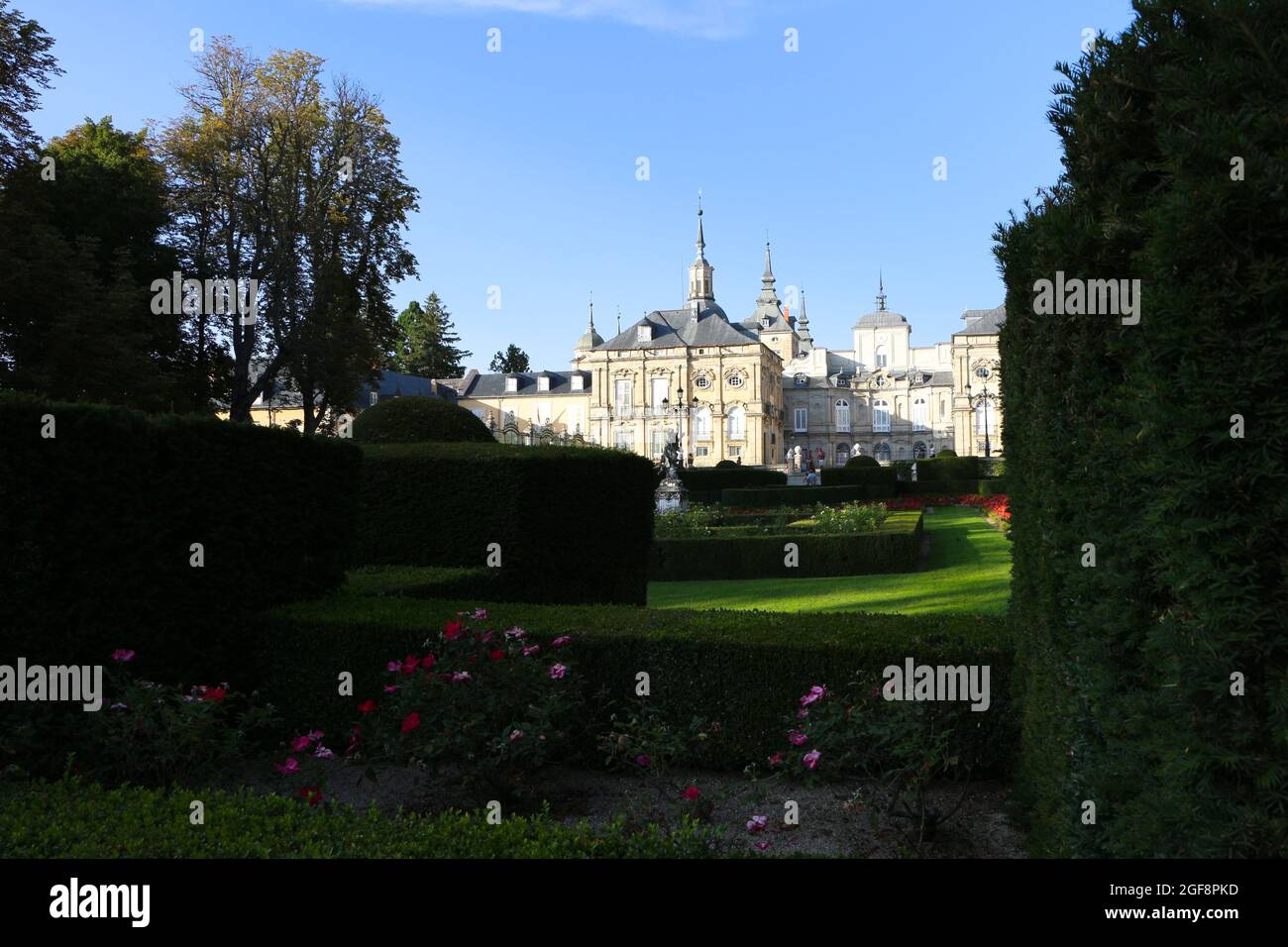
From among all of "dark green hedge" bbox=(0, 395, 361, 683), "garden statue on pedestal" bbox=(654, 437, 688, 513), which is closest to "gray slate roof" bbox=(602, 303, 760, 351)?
"garden statue on pedestal" bbox=(654, 437, 688, 513)

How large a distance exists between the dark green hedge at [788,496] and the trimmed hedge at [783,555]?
13377 millimetres

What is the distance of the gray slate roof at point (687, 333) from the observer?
72.4 m

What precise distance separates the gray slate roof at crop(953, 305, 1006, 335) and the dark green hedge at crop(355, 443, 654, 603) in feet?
196

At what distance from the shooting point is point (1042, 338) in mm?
3434

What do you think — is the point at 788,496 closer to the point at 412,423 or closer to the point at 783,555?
the point at 783,555

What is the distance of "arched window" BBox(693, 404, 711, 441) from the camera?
240ft

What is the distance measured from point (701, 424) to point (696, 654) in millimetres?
69157

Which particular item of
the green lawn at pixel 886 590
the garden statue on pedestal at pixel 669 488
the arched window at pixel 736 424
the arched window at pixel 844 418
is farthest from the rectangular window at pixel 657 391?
the green lawn at pixel 886 590

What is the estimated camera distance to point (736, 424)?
7275 cm

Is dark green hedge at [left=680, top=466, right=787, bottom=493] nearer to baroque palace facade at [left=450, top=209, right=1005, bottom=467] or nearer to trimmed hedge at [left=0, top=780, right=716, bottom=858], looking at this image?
baroque palace facade at [left=450, top=209, right=1005, bottom=467]

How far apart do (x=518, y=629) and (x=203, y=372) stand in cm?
2210
